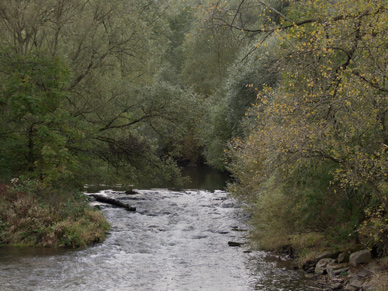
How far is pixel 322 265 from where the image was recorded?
12.6 m

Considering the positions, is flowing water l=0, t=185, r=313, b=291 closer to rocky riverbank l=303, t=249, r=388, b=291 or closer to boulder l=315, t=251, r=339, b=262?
rocky riverbank l=303, t=249, r=388, b=291

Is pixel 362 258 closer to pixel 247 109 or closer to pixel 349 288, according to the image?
pixel 349 288

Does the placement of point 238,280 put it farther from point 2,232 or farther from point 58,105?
point 58,105

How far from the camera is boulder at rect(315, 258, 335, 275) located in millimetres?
12438

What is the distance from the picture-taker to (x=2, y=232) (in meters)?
15.7

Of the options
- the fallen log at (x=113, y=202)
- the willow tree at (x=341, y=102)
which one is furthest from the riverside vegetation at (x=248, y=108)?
the fallen log at (x=113, y=202)

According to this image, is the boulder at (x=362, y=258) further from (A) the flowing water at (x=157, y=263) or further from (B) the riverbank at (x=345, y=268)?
(A) the flowing water at (x=157, y=263)

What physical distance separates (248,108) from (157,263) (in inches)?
218

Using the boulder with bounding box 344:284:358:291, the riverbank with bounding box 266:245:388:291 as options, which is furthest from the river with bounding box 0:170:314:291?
the boulder with bounding box 344:284:358:291

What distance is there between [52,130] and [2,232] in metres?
4.21

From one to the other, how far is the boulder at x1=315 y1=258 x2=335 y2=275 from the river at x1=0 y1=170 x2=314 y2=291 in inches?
19.1

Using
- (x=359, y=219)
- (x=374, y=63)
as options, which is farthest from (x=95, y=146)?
(x=374, y=63)

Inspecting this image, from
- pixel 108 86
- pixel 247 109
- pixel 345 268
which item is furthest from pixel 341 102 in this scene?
pixel 108 86

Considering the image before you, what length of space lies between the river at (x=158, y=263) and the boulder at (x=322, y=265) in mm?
485
